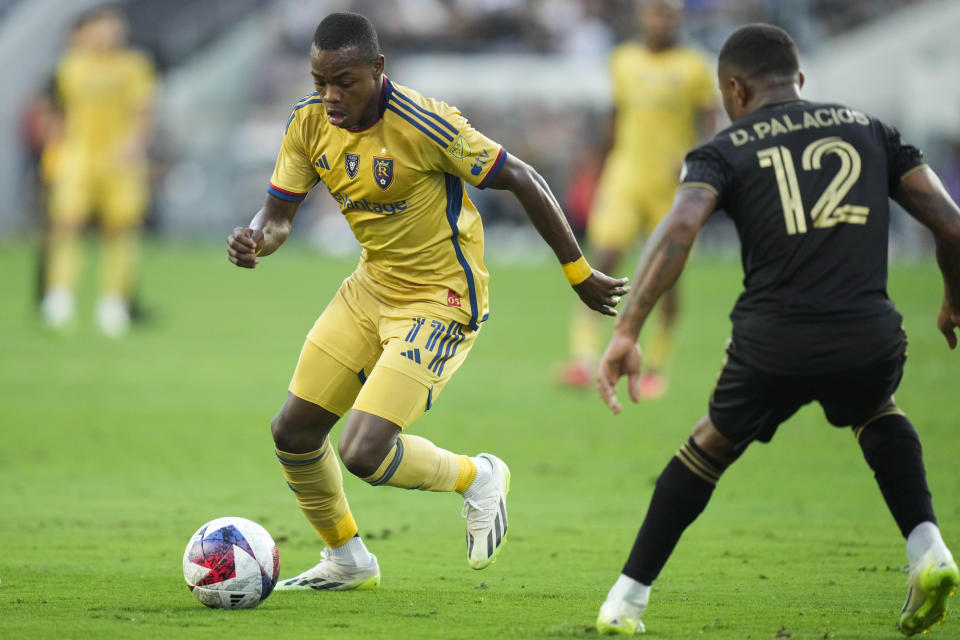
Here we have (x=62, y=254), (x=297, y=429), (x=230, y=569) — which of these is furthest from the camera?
(x=62, y=254)

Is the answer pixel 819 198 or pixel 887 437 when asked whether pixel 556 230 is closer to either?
pixel 819 198

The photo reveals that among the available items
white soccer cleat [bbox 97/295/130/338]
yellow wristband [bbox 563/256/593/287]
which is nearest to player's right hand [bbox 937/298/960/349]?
yellow wristband [bbox 563/256/593/287]

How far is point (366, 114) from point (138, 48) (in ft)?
101

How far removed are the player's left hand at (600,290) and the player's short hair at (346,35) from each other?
133cm

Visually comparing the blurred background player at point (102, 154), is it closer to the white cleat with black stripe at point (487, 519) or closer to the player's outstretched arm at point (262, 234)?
the player's outstretched arm at point (262, 234)

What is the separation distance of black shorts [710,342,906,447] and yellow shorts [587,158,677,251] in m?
7.92

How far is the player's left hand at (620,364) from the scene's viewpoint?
465cm

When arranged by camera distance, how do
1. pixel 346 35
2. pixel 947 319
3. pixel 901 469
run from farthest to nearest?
pixel 346 35 < pixel 947 319 < pixel 901 469

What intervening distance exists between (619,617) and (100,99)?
14346mm

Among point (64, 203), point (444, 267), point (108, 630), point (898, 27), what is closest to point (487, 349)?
point (64, 203)

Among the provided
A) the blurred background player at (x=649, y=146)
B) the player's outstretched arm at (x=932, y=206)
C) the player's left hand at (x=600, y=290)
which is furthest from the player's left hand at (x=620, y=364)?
the blurred background player at (x=649, y=146)

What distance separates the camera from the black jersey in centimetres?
469

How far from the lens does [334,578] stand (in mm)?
5969

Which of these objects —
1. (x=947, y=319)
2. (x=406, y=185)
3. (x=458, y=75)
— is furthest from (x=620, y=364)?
(x=458, y=75)
